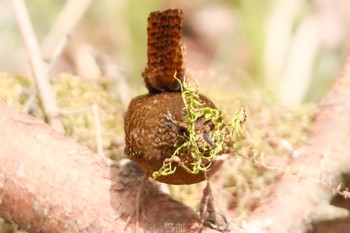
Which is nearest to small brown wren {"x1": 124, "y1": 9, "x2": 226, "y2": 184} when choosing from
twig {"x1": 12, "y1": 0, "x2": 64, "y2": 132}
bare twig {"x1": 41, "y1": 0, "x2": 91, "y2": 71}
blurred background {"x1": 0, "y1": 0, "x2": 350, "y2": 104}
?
twig {"x1": 12, "y1": 0, "x2": 64, "y2": 132}

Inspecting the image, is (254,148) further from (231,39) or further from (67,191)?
(231,39)

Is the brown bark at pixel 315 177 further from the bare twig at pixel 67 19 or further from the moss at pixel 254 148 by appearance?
the bare twig at pixel 67 19

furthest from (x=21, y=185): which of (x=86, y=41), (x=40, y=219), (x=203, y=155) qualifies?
(x=86, y=41)

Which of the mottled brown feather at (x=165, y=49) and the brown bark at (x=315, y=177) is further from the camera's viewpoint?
the brown bark at (x=315, y=177)

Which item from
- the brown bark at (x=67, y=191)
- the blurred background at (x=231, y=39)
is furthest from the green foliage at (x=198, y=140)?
the blurred background at (x=231, y=39)

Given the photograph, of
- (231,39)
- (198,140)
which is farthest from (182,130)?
(231,39)

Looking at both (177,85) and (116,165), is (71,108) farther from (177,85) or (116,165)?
(177,85)
